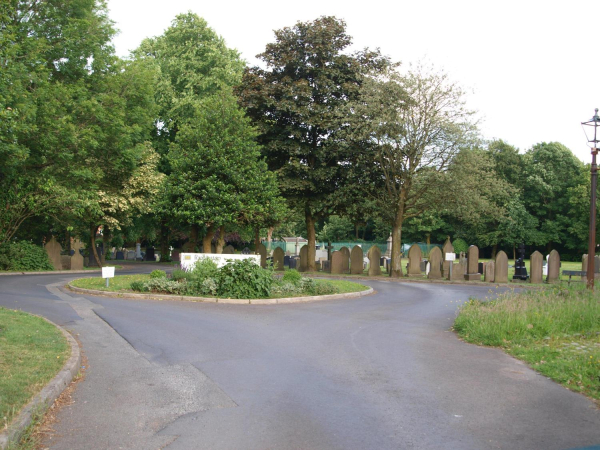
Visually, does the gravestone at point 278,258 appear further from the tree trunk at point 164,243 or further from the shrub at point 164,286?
the shrub at point 164,286

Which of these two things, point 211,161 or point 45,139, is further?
point 45,139

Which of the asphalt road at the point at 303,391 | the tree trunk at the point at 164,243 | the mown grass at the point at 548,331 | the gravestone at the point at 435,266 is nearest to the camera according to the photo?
the asphalt road at the point at 303,391

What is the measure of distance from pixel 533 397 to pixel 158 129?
118ft

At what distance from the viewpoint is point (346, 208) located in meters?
30.3

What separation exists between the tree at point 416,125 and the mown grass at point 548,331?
14.7 metres

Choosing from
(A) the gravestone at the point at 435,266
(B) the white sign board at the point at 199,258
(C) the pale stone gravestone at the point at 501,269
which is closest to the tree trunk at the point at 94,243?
(B) the white sign board at the point at 199,258

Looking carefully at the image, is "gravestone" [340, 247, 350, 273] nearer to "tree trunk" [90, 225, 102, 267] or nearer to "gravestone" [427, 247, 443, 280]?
"gravestone" [427, 247, 443, 280]

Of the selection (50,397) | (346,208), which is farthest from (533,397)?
(346,208)

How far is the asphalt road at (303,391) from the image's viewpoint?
4.85 meters

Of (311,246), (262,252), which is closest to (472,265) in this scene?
(311,246)

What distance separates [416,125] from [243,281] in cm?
1471

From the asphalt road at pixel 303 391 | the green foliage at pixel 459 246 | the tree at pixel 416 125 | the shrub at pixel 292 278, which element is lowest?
the asphalt road at pixel 303 391

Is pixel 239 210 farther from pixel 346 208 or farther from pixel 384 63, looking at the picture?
pixel 384 63

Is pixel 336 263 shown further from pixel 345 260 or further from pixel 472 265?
pixel 472 265
